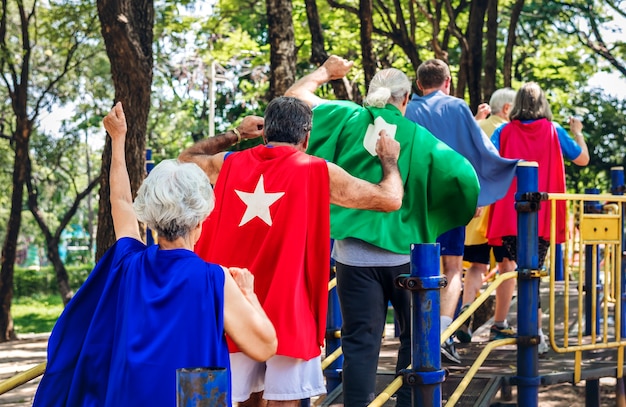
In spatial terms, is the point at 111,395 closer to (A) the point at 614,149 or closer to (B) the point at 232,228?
(B) the point at 232,228

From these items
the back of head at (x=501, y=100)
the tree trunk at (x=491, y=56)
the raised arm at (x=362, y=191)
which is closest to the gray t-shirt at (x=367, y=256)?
the raised arm at (x=362, y=191)

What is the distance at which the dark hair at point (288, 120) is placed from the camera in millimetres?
3891

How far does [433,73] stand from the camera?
19.2 feet

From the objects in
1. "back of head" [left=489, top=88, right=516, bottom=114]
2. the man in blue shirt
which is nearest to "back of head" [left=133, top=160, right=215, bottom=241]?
the man in blue shirt

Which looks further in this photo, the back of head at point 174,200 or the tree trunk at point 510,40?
the tree trunk at point 510,40

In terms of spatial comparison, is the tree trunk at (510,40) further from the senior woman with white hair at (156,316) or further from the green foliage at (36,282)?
the green foliage at (36,282)

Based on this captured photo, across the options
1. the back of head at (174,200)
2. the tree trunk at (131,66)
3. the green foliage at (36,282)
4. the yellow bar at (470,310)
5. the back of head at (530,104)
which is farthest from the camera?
the green foliage at (36,282)

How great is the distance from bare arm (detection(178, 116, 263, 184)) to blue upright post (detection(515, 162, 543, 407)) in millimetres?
2002

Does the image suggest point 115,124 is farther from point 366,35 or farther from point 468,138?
point 366,35

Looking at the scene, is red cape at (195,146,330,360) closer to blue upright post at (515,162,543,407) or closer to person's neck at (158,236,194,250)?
person's neck at (158,236,194,250)

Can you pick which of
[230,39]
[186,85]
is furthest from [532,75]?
[186,85]

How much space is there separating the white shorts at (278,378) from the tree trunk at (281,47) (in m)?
5.33

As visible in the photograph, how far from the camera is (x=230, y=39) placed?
63.8 ft

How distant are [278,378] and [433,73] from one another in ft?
8.67
